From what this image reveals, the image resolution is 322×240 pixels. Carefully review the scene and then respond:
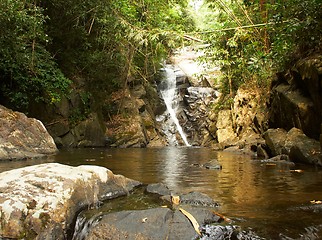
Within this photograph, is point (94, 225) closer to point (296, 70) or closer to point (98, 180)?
point (98, 180)

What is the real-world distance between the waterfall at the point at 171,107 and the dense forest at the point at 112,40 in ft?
18.5

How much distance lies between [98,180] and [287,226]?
2147 mm

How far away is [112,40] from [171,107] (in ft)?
36.7

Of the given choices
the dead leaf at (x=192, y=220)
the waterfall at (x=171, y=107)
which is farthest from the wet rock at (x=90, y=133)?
the dead leaf at (x=192, y=220)

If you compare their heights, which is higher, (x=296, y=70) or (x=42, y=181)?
(x=296, y=70)

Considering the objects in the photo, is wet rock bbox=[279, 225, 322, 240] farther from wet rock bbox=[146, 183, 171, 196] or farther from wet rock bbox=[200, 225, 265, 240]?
wet rock bbox=[146, 183, 171, 196]

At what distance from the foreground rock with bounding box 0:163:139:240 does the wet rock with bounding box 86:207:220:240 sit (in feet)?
1.27

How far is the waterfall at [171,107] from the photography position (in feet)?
70.8

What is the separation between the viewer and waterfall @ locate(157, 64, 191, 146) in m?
21.6

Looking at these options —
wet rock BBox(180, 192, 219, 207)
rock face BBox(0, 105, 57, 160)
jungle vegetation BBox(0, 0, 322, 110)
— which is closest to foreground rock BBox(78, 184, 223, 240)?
wet rock BBox(180, 192, 219, 207)

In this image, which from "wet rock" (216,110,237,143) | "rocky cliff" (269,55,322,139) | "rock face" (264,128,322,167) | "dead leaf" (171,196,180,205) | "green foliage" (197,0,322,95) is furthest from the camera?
"wet rock" (216,110,237,143)

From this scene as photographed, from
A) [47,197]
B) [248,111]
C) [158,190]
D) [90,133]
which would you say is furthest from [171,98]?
[47,197]

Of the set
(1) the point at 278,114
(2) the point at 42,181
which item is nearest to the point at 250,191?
(2) the point at 42,181

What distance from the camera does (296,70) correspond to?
9.23 metres
